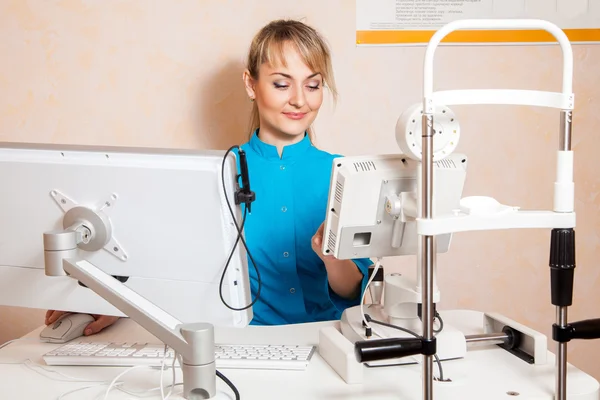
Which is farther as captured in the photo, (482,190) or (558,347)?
(482,190)

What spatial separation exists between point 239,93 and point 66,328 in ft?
3.56

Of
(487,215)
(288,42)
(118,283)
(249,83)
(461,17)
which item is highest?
(461,17)

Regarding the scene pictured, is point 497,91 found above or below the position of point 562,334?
above

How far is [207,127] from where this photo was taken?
228 cm

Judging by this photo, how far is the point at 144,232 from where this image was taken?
115 centimetres

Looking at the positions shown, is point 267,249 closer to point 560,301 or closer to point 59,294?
point 59,294

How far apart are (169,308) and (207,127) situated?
1.17 m

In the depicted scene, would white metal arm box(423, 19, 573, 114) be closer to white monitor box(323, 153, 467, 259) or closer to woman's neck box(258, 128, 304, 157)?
white monitor box(323, 153, 467, 259)

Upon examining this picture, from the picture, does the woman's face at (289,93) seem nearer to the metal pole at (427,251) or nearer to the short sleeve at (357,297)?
the short sleeve at (357,297)

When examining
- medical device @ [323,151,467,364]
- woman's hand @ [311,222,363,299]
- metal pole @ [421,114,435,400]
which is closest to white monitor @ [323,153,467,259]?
medical device @ [323,151,467,364]

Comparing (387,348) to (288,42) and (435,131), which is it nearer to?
(435,131)

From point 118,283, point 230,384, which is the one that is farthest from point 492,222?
point 118,283

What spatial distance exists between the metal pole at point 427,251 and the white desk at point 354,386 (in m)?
0.08

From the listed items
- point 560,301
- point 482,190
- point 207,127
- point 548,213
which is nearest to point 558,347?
point 560,301
